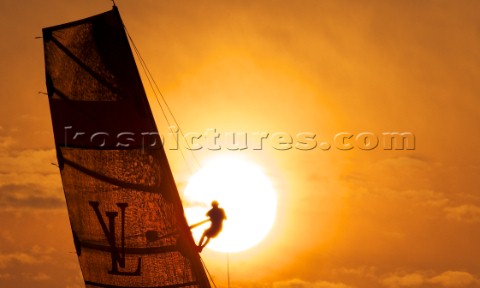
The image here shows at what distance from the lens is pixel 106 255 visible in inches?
1453

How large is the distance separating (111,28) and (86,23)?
2.76 feet

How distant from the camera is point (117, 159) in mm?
35688

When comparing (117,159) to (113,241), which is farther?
(113,241)

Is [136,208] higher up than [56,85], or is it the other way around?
[56,85]

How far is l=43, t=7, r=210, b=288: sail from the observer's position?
3531 centimetres

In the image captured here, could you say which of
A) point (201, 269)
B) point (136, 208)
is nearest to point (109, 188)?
point (136, 208)

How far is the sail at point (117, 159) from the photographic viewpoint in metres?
35.3

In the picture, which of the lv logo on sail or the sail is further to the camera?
the lv logo on sail

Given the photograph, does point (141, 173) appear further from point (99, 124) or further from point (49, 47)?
point (49, 47)

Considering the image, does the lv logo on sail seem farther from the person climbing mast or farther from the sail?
the person climbing mast

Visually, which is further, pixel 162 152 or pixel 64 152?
pixel 64 152

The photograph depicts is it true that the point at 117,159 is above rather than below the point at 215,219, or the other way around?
above

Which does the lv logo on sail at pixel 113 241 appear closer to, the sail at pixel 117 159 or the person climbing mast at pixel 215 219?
the sail at pixel 117 159

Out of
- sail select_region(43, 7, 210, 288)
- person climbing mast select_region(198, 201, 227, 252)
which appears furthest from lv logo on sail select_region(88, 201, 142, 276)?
person climbing mast select_region(198, 201, 227, 252)
